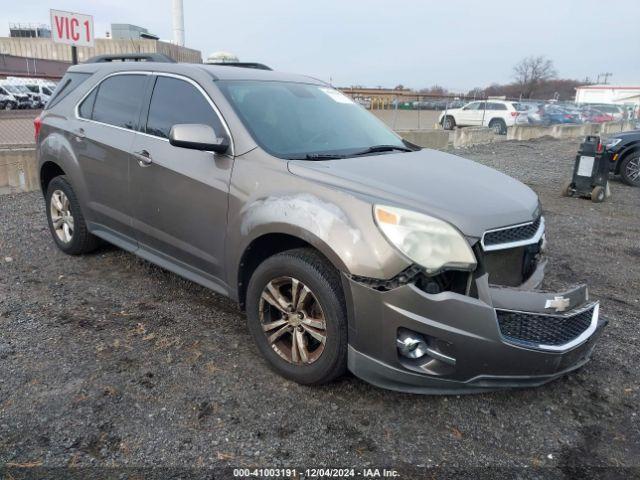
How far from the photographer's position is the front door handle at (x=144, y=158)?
3.71 meters

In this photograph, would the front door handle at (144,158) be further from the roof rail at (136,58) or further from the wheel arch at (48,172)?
the wheel arch at (48,172)

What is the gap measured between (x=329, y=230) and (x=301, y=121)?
1.24 metres

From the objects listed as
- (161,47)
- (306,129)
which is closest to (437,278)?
(306,129)

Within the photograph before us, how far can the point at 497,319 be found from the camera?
2502 millimetres

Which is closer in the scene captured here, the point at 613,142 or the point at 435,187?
the point at 435,187

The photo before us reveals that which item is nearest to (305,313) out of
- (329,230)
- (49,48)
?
(329,230)

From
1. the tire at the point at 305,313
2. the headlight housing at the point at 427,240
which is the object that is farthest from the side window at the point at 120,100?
the headlight housing at the point at 427,240

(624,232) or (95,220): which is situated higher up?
(95,220)

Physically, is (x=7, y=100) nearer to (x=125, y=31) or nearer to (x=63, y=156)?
(x=125, y=31)

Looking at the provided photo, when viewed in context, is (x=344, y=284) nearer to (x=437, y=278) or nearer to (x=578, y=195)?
(x=437, y=278)

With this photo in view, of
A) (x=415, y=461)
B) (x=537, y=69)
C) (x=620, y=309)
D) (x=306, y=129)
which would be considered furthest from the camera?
(x=537, y=69)

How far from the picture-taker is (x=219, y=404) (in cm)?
283

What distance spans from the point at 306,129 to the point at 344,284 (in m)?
1.38

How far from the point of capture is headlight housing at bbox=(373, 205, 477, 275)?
2514 mm
